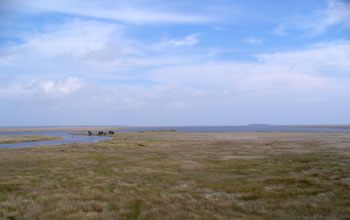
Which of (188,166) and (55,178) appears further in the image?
(188,166)

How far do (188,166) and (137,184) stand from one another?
28.1ft

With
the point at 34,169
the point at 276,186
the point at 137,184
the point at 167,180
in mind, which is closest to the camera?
the point at 276,186

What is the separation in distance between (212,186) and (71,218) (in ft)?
28.9

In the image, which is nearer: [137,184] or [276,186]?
[276,186]

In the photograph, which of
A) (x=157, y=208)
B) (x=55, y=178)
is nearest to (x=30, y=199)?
(x=55, y=178)

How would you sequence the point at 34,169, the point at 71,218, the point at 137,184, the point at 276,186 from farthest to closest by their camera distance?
the point at 34,169 < the point at 137,184 < the point at 276,186 < the point at 71,218

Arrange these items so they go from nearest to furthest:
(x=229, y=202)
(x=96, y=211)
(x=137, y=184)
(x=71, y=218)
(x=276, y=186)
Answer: (x=71, y=218) < (x=96, y=211) < (x=229, y=202) < (x=276, y=186) < (x=137, y=184)

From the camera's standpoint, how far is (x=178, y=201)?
13.1 m

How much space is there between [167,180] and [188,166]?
6.72 meters

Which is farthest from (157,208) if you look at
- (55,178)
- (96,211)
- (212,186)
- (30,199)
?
(55,178)

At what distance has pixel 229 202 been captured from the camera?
1284 centimetres

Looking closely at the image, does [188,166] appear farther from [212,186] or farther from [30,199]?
[30,199]

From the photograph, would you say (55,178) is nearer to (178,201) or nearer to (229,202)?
(178,201)

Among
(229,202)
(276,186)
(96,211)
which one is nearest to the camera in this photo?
(96,211)
